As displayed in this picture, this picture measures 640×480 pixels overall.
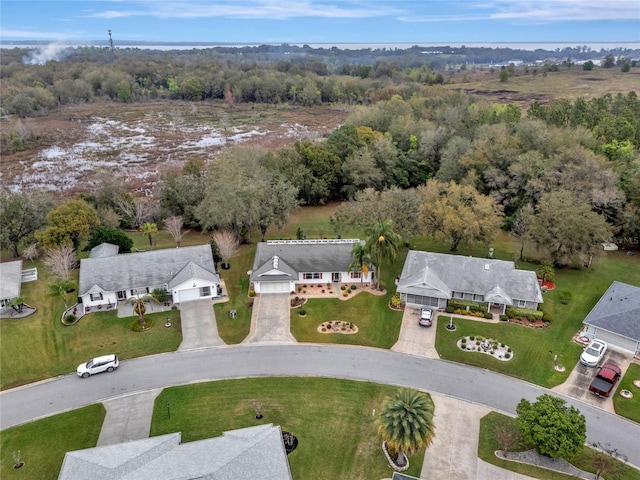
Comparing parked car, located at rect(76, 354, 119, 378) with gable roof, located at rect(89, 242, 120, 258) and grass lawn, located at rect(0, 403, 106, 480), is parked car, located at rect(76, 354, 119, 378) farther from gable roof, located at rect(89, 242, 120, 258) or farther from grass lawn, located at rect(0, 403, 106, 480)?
gable roof, located at rect(89, 242, 120, 258)

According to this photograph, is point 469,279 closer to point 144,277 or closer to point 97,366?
point 144,277

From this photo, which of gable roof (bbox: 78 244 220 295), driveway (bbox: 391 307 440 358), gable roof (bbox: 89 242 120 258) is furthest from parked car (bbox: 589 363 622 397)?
gable roof (bbox: 89 242 120 258)

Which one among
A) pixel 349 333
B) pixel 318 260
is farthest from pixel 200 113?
pixel 349 333

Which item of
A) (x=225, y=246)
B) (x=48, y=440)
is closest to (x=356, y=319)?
(x=225, y=246)

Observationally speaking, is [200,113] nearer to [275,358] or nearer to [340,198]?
[340,198]

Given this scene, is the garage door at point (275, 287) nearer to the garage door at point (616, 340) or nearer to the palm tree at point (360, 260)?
the palm tree at point (360, 260)

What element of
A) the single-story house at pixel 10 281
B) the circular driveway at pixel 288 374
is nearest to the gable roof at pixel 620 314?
the circular driveway at pixel 288 374
